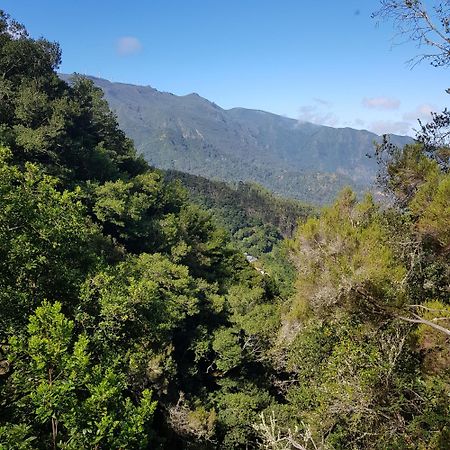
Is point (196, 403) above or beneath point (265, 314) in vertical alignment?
beneath

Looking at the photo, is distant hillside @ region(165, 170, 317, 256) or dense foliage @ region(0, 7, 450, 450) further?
distant hillside @ region(165, 170, 317, 256)

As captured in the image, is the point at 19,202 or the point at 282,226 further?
the point at 282,226

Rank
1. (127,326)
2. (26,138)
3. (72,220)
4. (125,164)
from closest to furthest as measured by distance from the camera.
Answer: (72,220), (127,326), (26,138), (125,164)

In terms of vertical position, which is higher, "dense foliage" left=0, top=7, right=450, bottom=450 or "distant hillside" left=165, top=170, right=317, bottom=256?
"dense foliage" left=0, top=7, right=450, bottom=450

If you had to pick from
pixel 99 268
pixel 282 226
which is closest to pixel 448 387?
pixel 99 268

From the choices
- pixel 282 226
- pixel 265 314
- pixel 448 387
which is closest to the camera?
pixel 448 387

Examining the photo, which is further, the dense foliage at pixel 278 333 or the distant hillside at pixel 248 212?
the distant hillside at pixel 248 212

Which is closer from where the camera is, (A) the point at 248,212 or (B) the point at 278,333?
(B) the point at 278,333

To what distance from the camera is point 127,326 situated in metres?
8.76

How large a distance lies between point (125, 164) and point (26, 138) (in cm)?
1274

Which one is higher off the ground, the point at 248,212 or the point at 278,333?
the point at 278,333

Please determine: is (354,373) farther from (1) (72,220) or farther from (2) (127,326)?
(1) (72,220)

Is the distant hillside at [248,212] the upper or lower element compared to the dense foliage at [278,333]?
lower

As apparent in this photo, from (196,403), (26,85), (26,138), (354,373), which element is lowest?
(196,403)
